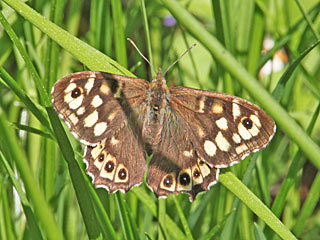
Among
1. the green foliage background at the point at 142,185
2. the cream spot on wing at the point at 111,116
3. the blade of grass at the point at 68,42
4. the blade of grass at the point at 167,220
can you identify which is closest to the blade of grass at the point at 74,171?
the green foliage background at the point at 142,185

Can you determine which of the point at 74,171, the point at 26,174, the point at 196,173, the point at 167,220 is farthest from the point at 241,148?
the point at 26,174

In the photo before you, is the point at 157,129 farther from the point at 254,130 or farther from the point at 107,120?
the point at 254,130

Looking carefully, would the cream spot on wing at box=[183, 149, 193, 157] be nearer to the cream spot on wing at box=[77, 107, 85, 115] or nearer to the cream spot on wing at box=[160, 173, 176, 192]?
the cream spot on wing at box=[160, 173, 176, 192]

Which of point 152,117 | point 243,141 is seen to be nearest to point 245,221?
point 243,141

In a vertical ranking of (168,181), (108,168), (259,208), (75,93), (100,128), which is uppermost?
(75,93)

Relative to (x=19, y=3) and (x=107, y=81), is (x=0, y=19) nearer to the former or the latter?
(x=19, y=3)

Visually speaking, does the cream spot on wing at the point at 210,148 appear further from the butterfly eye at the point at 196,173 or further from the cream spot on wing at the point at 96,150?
the cream spot on wing at the point at 96,150
